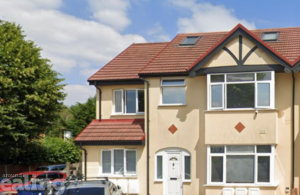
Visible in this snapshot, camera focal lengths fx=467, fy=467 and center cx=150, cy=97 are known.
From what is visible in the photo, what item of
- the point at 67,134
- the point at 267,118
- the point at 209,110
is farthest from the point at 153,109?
the point at 67,134

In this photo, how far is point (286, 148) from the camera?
20.2 meters

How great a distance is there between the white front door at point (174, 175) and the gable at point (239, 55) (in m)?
4.53

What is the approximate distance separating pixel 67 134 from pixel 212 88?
36.5 metres

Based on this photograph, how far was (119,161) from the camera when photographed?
75.6 feet

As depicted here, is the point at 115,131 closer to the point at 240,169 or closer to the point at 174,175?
the point at 174,175

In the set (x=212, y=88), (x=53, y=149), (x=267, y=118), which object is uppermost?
(x=212, y=88)

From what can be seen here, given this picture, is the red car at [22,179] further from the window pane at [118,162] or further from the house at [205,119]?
the window pane at [118,162]

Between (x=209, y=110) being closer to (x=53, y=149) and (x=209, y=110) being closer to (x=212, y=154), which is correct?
(x=212, y=154)

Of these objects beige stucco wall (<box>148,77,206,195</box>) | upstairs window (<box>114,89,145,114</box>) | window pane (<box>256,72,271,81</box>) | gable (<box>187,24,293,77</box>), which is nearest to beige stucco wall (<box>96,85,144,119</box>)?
upstairs window (<box>114,89,145,114</box>)

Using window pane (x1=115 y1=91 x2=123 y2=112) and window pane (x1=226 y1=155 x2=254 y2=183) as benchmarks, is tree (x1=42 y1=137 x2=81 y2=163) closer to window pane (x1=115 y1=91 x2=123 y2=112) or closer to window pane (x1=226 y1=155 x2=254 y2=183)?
window pane (x1=115 y1=91 x2=123 y2=112)

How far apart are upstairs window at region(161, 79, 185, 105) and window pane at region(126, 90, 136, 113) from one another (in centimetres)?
224

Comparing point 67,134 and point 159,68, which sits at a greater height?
point 159,68

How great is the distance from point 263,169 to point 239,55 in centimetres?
507

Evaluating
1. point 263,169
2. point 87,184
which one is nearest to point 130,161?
point 263,169
